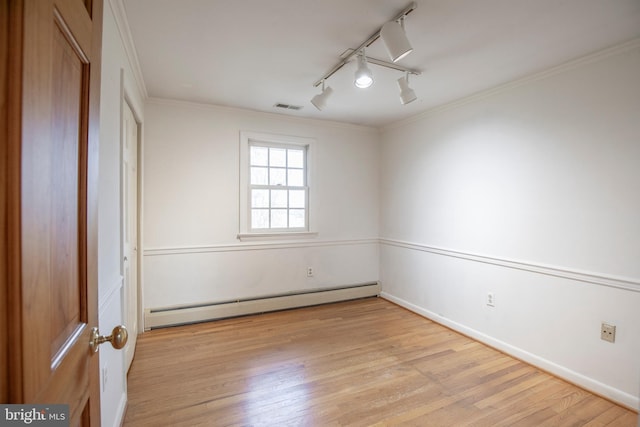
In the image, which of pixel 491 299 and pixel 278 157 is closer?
pixel 491 299

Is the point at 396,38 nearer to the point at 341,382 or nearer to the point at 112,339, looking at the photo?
the point at 112,339

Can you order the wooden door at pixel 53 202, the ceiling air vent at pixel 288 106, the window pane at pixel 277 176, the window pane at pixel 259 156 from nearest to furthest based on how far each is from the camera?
the wooden door at pixel 53 202
the ceiling air vent at pixel 288 106
the window pane at pixel 259 156
the window pane at pixel 277 176

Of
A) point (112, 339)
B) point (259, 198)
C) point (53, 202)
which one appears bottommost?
point (112, 339)

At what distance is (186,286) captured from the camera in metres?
3.34

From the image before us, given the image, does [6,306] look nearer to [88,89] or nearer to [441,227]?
[88,89]

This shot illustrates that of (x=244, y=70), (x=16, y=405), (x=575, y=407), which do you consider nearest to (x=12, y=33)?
(x=16, y=405)

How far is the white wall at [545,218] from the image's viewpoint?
6.80 ft

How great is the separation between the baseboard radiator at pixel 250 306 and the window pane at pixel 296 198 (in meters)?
1.15

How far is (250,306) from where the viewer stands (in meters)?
3.62

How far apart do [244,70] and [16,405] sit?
2.58 metres

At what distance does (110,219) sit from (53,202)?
49.3 inches

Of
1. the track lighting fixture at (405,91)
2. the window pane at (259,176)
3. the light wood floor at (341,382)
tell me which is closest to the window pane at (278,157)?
the window pane at (259,176)

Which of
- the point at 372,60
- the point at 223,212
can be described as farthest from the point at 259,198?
the point at 372,60

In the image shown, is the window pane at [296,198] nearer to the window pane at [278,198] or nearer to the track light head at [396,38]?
the window pane at [278,198]
